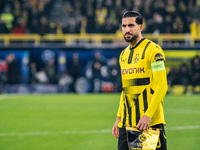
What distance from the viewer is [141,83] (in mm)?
4156

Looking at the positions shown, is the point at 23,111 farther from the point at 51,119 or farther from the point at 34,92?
the point at 34,92

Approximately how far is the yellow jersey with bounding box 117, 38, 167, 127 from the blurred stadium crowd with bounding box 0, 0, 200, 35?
65.2 ft

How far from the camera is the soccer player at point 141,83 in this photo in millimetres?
3953

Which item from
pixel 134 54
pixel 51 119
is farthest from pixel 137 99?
pixel 51 119

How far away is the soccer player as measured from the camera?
395cm

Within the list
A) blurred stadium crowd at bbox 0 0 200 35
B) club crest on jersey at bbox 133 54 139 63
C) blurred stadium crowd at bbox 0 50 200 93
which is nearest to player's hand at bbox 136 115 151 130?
club crest on jersey at bbox 133 54 139 63

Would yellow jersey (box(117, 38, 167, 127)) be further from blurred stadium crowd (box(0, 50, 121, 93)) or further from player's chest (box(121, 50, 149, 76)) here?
blurred stadium crowd (box(0, 50, 121, 93))

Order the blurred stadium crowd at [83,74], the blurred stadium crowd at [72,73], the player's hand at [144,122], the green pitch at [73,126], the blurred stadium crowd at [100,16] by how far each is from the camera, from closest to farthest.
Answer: the player's hand at [144,122] → the green pitch at [73,126] → the blurred stadium crowd at [83,74] → the blurred stadium crowd at [72,73] → the blurred stadium crowd at [100,16]

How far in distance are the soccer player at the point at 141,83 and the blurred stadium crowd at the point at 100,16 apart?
19.9 meters

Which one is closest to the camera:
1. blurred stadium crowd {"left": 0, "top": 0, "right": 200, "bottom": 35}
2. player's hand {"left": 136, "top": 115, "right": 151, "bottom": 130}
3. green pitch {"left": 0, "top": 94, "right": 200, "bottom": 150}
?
player's hand {"left": 136, "top": 115, "right": 151, "bottom": 130}

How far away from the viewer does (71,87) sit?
22.0 metres

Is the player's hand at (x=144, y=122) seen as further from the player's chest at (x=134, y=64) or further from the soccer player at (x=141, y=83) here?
the player's chest at (x=134, y=64)

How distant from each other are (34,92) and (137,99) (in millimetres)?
18471

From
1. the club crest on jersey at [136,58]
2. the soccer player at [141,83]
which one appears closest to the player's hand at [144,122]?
the soccer player at [141,83]
